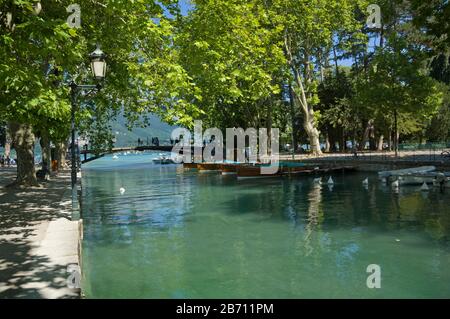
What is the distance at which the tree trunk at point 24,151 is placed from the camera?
2300 cm

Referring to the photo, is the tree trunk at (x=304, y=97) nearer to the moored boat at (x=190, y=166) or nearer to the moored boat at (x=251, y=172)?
the moored boat at (x=251, y=172)

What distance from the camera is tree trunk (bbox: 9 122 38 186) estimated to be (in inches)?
906

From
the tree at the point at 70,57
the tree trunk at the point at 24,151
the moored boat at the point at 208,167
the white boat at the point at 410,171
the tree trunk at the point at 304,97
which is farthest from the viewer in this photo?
the moored boat at the point at 208,167

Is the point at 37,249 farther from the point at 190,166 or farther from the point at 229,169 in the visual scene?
the point at 190,166

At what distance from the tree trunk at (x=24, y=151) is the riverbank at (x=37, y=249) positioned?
704cm

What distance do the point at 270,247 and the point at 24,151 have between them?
16124 millimetres

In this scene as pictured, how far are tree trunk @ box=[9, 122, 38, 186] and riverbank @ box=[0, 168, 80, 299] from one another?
7042 mm

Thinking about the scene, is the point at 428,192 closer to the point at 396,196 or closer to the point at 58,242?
the point at 396,196

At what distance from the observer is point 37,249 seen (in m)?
9.33

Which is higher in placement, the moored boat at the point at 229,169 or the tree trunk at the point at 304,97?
the tree trunk at the point at 304,97

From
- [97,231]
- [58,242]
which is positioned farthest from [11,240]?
[97,231]

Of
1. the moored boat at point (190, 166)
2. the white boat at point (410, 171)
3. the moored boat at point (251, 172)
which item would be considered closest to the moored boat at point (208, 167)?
the moored boat at point (190, 166)

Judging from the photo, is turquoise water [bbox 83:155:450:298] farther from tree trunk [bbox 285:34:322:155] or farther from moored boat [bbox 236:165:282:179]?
tree trunk [bbox 285:34:322:155]

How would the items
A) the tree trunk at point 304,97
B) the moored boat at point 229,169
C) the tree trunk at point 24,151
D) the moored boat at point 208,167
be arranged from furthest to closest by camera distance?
1. the moored boat at point 208,167
2. the tree trunk at point 304,97
3. the moored boat at point 229,169
4. the tree trunk at point 24,151
